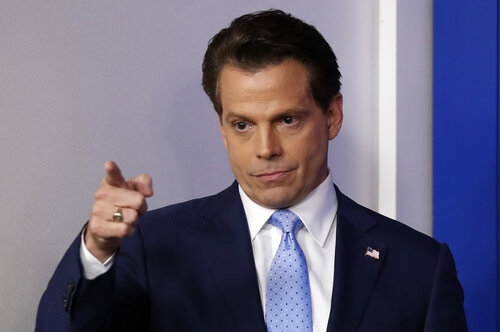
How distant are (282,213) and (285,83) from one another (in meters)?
0.28

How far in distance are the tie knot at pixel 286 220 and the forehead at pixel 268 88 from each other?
23 cm

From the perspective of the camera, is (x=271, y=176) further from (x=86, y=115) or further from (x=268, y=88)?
(x=86, y=115)

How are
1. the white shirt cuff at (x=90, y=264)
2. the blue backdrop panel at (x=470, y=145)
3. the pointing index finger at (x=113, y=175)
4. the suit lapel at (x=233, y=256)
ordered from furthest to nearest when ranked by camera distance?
1. the blue backdrop panel at (x=470, y=145)
2. the suit lapel at (x=233, y=256)
3. the white shirt cuff at (x=90, y=264)
4. the pointing index finger at (x=113, y=175)

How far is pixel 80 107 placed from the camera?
1.66 m

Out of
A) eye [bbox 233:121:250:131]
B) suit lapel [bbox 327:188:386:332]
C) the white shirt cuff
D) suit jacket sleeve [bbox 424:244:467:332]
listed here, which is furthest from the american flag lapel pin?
the white shirt cuff

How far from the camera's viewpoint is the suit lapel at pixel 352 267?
4.98ft

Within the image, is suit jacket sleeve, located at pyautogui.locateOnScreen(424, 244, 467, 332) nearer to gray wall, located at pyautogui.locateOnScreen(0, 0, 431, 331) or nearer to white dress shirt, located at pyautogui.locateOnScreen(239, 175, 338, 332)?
white dress shirt, located at pyautogui.locateOnScreen(239, 175, 338, 332)

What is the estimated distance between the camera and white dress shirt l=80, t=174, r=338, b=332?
60.7 inches

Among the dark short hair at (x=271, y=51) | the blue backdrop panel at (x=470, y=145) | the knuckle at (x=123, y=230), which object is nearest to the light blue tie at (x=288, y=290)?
the dark short hair at (x=271, y=51)

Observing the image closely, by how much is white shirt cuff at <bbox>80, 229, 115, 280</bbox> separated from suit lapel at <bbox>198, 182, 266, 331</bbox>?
315 millimetres

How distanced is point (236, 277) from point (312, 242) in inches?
8.0

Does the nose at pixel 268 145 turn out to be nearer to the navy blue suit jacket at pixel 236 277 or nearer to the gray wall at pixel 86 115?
the navy blue suit jacket at pixel 236 277

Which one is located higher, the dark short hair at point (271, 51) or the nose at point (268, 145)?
the dark short hair at point (271, 51)

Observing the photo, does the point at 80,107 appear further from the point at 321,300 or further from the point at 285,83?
the point at 321,300
